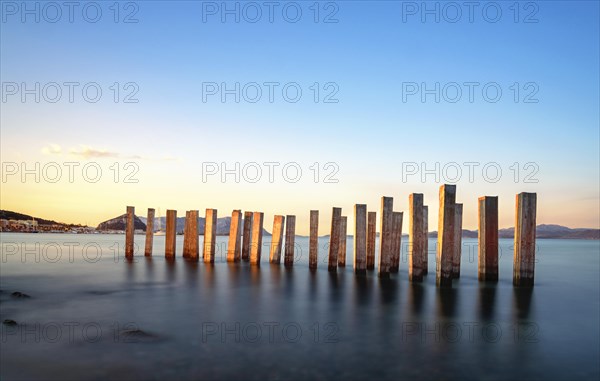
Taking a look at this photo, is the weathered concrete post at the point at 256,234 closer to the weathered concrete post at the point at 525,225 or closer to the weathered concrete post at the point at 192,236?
the weathered concrete post at the point at 192,236

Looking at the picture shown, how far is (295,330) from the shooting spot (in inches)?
308

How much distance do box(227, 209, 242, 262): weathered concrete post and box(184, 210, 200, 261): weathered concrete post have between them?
1.31 meters

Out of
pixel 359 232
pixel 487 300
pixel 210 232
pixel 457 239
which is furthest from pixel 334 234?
pixel 487 300

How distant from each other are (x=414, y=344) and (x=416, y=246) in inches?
209

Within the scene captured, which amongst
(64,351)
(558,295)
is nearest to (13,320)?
(64,351)

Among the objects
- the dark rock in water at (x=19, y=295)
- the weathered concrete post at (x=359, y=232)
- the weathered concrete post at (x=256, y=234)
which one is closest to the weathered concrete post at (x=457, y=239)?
the weathered concrete post at (x=359, y=232)

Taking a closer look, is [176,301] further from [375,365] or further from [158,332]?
[375,365]

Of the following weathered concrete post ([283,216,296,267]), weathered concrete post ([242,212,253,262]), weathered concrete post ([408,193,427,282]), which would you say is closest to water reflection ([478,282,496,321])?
weathered concrete post ([408,193,427,282])

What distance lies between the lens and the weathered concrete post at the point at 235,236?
17473mm

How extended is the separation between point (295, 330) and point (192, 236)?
11903 millimetres

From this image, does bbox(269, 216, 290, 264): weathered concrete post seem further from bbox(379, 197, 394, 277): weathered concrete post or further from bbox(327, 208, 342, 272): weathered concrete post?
bbox(379, 197, 394, 277): weathered concrete post

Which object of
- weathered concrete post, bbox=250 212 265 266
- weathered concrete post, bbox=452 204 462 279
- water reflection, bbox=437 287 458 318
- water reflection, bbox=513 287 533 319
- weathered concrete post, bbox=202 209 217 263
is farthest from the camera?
weathered concrete post, bbox=202 209 217 263

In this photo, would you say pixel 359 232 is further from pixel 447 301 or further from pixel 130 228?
pixel 130 228

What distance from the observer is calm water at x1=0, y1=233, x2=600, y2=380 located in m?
5.64
